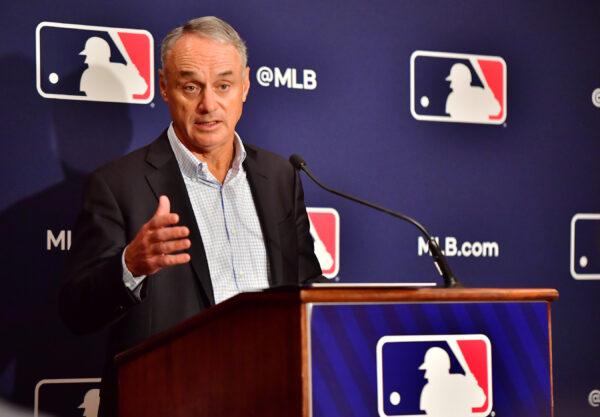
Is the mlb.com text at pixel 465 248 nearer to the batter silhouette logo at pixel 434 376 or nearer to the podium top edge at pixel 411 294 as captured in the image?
the podium top edge at pixel 411 294

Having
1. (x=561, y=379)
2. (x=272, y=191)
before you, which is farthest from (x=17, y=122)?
(x=561, y=379)

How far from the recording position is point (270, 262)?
8.41 ft

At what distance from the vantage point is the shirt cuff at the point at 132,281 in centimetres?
191

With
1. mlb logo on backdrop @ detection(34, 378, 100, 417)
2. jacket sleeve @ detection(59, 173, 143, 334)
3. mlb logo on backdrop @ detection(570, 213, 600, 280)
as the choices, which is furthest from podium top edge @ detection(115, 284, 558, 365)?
mlb logo on backdrop @ detection(570, 213, 600, 280)

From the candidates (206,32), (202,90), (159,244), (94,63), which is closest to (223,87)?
(202,90)

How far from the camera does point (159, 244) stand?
1.68 metres

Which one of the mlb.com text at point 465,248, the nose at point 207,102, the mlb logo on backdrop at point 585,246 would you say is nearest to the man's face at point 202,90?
the nose at point 207,102

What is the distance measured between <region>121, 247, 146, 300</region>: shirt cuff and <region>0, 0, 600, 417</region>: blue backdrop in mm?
973

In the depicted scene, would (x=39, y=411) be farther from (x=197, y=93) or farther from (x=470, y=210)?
(x=470, y=210)

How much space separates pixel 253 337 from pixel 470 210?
6.86 ft

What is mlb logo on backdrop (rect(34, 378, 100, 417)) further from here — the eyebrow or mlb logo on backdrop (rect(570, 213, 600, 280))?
mlb logo on backdrop (rect(570, 213, 600, 280))

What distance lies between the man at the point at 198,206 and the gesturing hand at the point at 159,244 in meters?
0.39

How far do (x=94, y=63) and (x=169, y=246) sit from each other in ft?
4.72

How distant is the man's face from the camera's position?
8.61 ft
